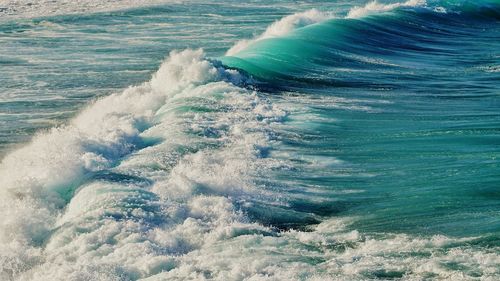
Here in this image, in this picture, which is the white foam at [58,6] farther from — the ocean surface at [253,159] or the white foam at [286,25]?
the white foam at [286,25]

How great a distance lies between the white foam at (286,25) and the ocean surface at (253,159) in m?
0.75

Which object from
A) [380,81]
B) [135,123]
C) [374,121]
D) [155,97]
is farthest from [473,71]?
[135,123]

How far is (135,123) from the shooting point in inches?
661

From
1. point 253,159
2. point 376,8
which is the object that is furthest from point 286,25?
point 253,159

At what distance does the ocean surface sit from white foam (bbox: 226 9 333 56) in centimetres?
75

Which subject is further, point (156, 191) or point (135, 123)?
point (135, 123)

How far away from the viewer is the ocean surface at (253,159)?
10164 millimetres

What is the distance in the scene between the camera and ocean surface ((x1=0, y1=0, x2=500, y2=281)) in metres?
10.2

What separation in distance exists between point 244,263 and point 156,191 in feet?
9.07

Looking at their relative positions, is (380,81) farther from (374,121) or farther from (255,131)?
(255,131)

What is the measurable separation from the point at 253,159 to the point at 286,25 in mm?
17220

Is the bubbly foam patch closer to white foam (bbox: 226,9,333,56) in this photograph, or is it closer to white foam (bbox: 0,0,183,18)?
white foam (bbox: 226,9,333,56)

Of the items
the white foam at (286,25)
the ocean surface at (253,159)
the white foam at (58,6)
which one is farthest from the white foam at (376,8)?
the white foam at (58,6)

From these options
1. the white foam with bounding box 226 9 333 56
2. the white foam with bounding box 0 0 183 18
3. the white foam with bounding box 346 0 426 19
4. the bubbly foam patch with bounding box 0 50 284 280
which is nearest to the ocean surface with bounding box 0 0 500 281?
the bubbly foam patch with bounding box 0 50 284 280
